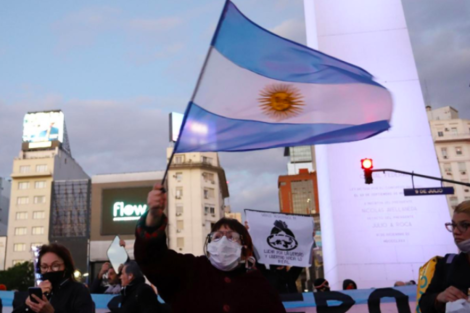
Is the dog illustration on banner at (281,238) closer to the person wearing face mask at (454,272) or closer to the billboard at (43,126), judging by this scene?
the person wearing face mask at (454,272)

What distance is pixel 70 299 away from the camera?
13.0ft

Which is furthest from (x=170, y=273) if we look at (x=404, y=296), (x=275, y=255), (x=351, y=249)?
(x=351, y=249)

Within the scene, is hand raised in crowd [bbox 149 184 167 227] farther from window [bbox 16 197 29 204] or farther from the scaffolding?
window [bbox 16 197 29 204]

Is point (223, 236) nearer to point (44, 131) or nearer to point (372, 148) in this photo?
point (372, 148)

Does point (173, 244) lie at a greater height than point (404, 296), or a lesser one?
greater

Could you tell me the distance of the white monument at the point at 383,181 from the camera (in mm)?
19375

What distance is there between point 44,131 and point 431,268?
85.5 meters

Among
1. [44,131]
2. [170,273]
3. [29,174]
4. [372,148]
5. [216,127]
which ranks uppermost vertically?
[44,131]

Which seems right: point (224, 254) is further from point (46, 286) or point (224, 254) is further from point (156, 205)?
point (46, 286)

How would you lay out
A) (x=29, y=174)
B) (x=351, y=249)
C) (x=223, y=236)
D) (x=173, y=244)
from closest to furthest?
1. (x=223, y=236)
2. (x=351, y=249)
3. (x=173, y=244)
4. (x=29, y=174)

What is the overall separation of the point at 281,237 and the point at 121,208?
62240 mm

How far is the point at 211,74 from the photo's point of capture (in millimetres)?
4902

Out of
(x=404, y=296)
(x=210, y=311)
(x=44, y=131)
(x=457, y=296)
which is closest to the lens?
(x=210, y=311)

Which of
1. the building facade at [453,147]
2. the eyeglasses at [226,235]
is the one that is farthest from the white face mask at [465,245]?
the building facade at [453,147]
